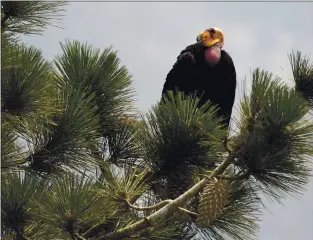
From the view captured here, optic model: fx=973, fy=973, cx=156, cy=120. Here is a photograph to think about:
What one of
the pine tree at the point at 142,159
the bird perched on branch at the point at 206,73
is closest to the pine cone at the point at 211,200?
the pine tree at the point at 142,159

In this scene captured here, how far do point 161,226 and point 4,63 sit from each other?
2.51ft

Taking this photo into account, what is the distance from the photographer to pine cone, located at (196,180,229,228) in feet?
10.00

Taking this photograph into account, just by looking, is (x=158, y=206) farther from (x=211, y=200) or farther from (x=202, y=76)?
(x=202, y=76)

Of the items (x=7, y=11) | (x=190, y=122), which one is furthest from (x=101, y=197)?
(x=7, y=11)

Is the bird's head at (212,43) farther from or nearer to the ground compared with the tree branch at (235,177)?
farther from the ground

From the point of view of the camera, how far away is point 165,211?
311 cm

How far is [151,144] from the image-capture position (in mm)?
3408

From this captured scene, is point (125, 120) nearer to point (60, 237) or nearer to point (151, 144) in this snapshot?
point (151, 144)

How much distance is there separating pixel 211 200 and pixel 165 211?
160 mm

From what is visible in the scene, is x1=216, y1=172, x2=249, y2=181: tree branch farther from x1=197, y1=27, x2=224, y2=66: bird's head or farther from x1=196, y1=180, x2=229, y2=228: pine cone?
x1=197, y1=27, x2=224, y2=66: bird's head

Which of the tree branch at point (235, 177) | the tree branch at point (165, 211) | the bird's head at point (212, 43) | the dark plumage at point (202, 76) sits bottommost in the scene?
the tree branch at point (165, 211)

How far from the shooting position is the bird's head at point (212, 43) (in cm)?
441

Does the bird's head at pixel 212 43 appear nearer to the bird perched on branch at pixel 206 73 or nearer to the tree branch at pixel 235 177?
the bird perched on branch at pixel 206 73

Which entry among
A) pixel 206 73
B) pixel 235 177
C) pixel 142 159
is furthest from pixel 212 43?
pixel 235 177
